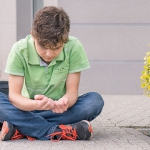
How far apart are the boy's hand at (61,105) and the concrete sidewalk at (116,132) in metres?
0.27

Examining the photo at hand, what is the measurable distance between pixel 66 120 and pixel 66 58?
51 centimetres

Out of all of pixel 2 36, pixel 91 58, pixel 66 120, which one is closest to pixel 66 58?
pixel 66 120

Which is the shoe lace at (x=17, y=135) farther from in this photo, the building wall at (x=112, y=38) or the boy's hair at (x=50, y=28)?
the building wall at (x=112, y=38)

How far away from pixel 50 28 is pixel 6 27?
518 cm

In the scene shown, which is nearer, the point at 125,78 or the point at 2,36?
the point at 125,78

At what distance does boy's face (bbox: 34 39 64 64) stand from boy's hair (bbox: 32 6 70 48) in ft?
0.16

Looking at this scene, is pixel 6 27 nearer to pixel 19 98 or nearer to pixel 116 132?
pixel 116 132

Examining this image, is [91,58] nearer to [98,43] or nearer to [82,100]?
[98,43]

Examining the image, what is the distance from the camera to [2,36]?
9195mm

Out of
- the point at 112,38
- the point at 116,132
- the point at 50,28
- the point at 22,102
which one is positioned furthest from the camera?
the point at 112,38

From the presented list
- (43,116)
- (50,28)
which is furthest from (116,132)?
(50,28)

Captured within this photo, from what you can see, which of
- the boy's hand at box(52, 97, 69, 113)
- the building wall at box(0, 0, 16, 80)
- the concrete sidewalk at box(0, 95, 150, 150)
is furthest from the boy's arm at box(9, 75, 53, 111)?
the building wall at box(0, 0, 16, 80)

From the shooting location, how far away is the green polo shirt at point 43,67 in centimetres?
431

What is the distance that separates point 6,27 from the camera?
9.07 metres
